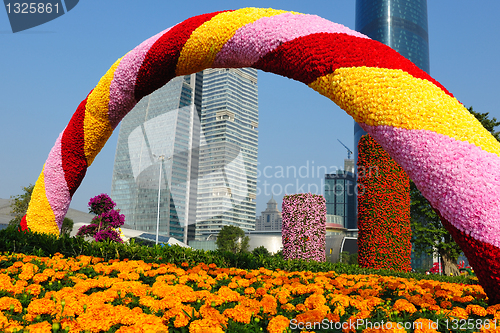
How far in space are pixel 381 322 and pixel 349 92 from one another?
1925 mm

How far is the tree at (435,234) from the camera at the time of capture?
1632 centimetres

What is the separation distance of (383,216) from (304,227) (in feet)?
11.5

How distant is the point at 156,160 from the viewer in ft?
168

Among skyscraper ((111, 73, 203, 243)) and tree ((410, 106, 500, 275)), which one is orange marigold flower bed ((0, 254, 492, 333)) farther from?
skyscraper ((111, 73, 203, 243))

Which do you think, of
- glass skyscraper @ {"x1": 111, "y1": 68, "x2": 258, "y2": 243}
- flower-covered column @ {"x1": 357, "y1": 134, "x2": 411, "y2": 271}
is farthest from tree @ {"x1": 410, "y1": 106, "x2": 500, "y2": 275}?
glass skyscraper @ {"x1": 111, "y1": 68, "x2": 258, "y2": 243}

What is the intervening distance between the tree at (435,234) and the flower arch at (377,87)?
15.1 m

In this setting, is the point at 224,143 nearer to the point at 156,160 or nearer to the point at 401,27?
the point at 156,160

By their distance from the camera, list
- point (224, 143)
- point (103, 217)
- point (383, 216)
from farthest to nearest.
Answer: point (224, 143)
point (103, 217)
point (383, 216)

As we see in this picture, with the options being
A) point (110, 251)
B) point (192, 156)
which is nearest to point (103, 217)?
point (110, 251)

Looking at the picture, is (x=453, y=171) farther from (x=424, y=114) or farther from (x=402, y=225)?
(x=402, y=225)

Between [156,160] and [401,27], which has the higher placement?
[401,27]

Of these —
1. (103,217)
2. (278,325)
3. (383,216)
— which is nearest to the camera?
(278,325)

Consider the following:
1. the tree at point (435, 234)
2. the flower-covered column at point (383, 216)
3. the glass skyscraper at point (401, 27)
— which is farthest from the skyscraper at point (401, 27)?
the flower-covered column at point (383, 216)

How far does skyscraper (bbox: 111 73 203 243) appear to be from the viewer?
5784cm
